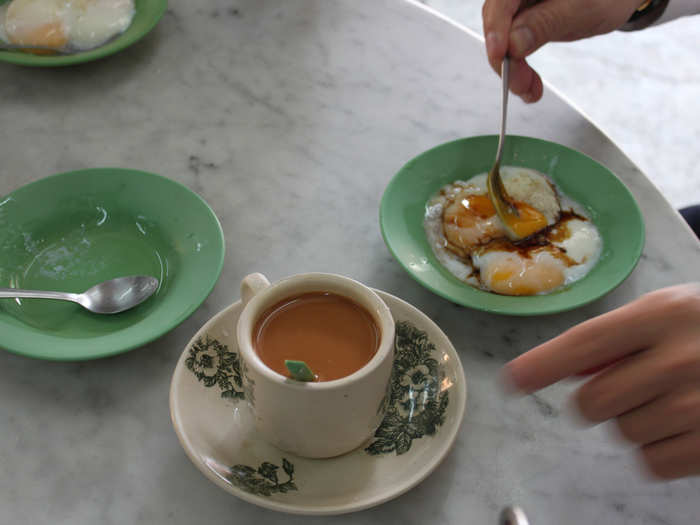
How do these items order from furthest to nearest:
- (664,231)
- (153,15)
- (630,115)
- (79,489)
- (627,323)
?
(630,115) → (153,15) → (664,231) → (79,489) → (627,323)

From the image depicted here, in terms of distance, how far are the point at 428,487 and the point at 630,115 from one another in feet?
7.00

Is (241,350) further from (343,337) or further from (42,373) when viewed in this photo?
(42,373)

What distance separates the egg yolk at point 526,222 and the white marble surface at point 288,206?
0.42ft

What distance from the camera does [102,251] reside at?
0.89 metres

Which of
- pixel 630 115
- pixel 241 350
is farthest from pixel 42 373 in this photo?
pixel 630 115

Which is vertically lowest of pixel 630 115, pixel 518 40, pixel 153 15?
pixel 630 115

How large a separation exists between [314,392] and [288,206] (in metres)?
0.46

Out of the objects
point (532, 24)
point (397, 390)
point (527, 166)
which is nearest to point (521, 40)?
point (532, 24)

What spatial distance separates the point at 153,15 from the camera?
3.98ft

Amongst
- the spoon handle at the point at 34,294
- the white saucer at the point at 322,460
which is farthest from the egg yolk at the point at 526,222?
the spoon handle at the point at 34,294

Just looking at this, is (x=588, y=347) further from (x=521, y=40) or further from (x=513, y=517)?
(x=521, y=40)

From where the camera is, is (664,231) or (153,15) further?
(153,15)

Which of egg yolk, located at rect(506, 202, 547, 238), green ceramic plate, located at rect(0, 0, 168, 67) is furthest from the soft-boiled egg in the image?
egg yolk, located at rect(506, 202, 547, 238)

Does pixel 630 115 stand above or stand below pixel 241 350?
below
